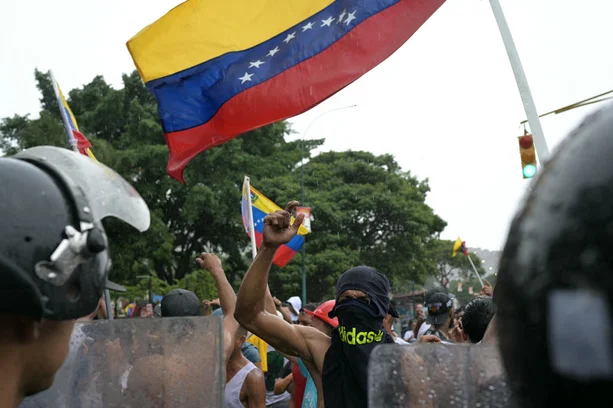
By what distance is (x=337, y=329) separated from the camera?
3.71 meters

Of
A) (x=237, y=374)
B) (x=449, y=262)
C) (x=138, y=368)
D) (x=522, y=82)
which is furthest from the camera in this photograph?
(x=449, y=262)

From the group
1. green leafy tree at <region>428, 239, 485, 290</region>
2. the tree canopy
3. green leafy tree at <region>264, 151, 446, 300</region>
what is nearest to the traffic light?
the tree canopy

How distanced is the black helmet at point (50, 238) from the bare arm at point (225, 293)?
2490 millimetres

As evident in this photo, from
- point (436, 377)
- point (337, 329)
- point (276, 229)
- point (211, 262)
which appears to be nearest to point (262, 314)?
point (337, 329)

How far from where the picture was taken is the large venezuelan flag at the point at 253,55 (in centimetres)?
608

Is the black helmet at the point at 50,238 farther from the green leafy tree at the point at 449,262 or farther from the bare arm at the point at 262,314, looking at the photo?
the green leafy tree at the point at 449,262

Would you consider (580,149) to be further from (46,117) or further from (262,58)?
(46,117)

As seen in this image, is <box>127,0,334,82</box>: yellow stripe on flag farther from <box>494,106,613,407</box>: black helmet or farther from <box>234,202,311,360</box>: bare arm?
<box>494,106,613,407</box>: black helmet

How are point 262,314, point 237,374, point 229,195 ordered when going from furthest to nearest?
point 229,195 < point 237,374 < point 262,314

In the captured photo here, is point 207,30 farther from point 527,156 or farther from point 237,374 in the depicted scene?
point 527,156

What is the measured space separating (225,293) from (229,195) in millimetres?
26540

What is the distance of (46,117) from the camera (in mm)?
26688

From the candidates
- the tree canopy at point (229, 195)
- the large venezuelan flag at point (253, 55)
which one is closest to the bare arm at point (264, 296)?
the large venezuelan flag at point (253, 55)

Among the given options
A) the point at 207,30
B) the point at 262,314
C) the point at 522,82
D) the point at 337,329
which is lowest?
the point at 337,329
